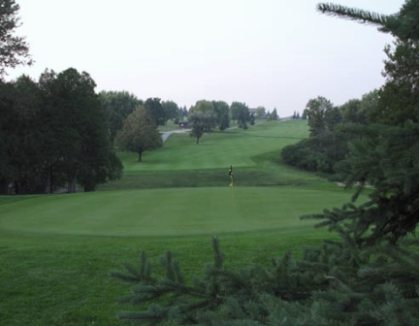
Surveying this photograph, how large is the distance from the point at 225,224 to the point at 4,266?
5.42 metres

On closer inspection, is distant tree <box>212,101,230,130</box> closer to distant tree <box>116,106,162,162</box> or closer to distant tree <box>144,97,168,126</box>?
distant tree <box>144,97,168,126</box>

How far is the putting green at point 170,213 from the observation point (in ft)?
39.4

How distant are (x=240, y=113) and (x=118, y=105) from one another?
58514mm

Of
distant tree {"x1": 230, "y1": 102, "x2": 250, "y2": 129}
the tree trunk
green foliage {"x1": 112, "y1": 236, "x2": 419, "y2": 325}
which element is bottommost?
the tree trunk

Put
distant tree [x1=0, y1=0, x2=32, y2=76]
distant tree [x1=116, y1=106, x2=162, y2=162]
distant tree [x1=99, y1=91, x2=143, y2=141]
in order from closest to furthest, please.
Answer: distant tree [x1=0, y1=0, x2=32, y2=76] → distant tree [x1=116, y1=106, x2=162, y2=162] → distant tree [x1=99, y1=91, x2=143, y2=141]

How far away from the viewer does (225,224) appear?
12.3 meters

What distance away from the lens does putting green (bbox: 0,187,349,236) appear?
12.0m

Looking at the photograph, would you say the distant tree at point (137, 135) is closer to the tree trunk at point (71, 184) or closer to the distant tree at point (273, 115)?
the tree trunk at point (71, 184)

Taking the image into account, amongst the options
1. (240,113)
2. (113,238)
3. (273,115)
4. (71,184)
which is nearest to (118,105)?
(71,184)

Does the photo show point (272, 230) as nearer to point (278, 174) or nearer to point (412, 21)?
point (412, 21)

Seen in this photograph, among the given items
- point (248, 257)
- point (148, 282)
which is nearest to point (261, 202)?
point (248, 257)

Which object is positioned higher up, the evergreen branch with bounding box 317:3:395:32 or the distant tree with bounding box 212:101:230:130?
the distant tree with bounding box 212:101:230:130

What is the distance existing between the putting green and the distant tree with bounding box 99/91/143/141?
58.6 meters

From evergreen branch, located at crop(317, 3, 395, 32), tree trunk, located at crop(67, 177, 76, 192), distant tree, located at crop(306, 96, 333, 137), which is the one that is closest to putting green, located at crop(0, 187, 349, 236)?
evergreen branch, located at crop(317, 3, 395, 32)
